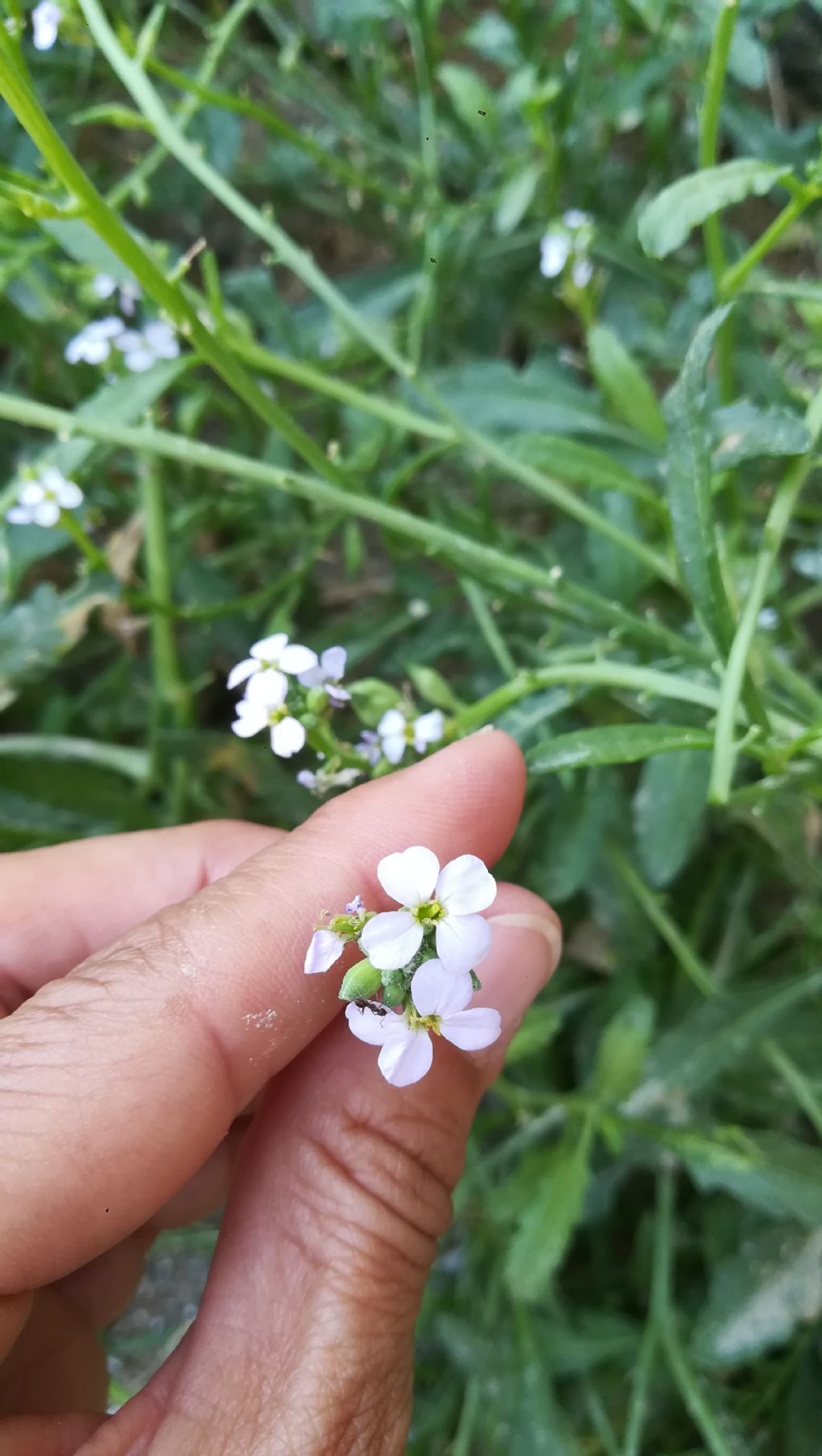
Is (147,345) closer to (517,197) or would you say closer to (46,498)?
(46,498)

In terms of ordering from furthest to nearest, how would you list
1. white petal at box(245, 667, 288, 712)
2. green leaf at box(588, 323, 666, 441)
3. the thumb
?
green leaf at box(588, 323, 666, 441), white petal at box(245, 667, 288, 712), the thumb

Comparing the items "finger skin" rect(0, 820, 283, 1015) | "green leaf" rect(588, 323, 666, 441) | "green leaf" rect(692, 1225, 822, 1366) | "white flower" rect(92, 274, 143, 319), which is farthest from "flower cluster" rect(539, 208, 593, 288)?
"green leaf" rect(692, 1225, 822, 1366)

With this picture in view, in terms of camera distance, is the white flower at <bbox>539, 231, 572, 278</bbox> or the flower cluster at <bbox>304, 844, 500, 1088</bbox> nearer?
the flower cluster at <bbox>304, 844, 500, 1088</bbox>

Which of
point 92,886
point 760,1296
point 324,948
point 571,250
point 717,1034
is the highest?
point 571,250

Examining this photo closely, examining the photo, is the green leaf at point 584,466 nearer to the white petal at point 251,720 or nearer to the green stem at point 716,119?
the green stem at point 716,119

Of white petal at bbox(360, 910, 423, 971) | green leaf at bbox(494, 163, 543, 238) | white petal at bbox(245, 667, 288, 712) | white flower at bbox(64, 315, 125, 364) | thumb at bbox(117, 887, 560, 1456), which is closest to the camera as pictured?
white petal at bbox(360, 910, 423, 971)

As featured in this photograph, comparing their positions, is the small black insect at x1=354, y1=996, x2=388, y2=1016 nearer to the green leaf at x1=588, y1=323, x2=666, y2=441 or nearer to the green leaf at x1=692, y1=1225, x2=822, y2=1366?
the green leaf at x1=588, y1=323, x2=666, y2=441

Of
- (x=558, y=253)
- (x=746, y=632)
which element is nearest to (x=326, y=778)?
(x=746, y=632)
